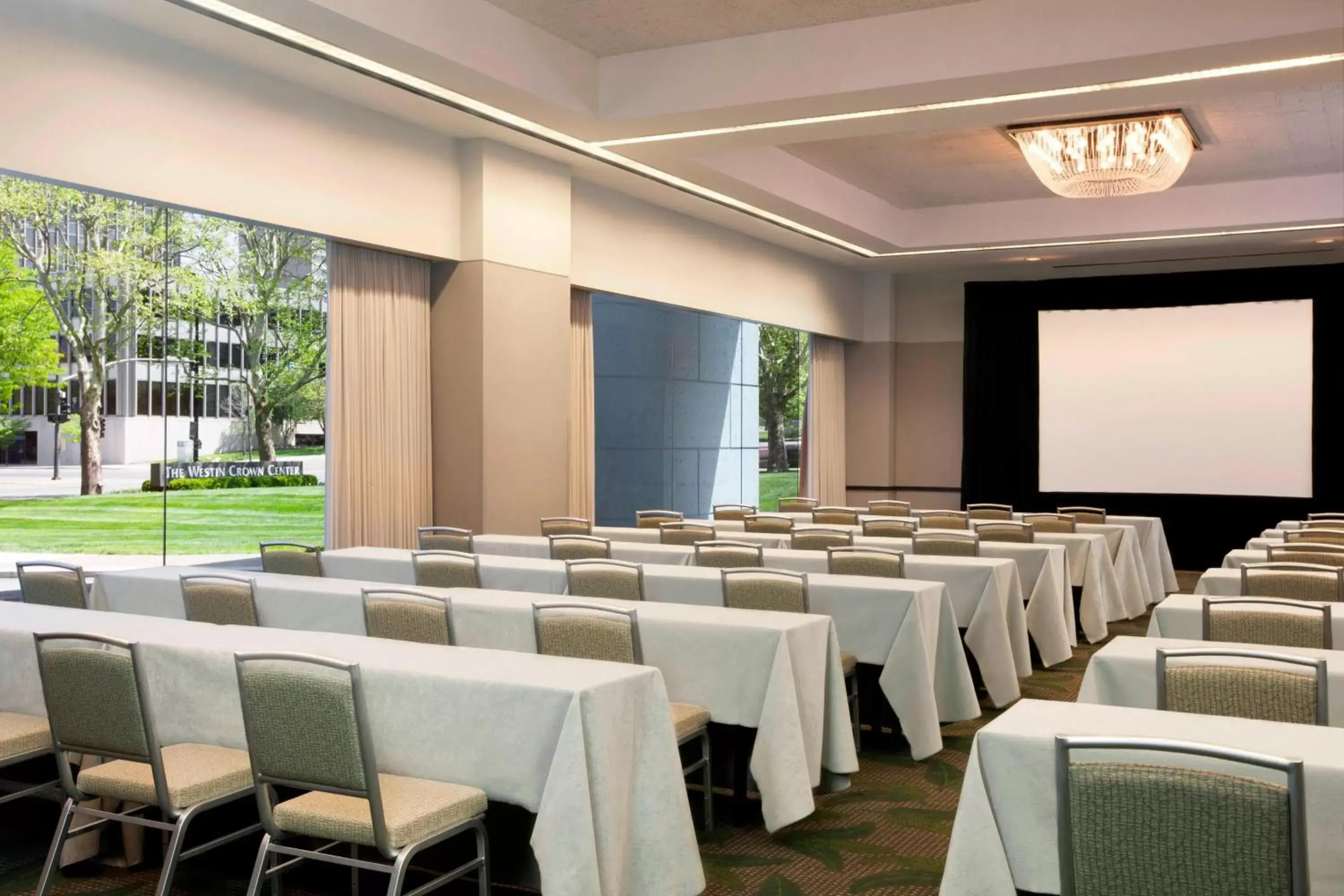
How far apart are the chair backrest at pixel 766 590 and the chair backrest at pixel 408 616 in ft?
4.68

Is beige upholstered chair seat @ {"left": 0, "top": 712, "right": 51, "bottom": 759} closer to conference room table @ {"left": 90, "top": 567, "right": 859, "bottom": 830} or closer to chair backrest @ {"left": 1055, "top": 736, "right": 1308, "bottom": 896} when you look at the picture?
conference room table @ {"left": 90, "top": 567, "right": 859, "bottom": 830}

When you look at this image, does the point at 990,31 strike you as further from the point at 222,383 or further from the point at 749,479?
the point at 749,479

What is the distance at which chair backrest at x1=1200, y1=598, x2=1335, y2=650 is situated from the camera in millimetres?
4656

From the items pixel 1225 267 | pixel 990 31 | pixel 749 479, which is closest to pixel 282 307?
pixel 990 31

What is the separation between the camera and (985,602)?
655 cm

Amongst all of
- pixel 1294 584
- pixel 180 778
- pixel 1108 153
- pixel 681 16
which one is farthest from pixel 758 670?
pixel 1108 153

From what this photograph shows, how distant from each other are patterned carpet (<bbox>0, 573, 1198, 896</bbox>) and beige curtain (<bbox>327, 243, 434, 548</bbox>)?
465 cm

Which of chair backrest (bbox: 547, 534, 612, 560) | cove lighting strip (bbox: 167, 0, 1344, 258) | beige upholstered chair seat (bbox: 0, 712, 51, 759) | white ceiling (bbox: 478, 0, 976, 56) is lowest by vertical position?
beige upholstered chair seat (bbox: 0, 712, 51, 759)

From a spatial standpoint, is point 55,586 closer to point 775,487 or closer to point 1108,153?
point 1108,153

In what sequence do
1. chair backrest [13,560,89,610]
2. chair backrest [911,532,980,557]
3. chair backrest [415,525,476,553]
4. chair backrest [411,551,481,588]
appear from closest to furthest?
chair backrest [13,560,89,610], chair backrest [411,551,481,588], chair backrest [911,532,980,557], chair backrest [415,525,476,553]

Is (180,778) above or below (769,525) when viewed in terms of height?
below

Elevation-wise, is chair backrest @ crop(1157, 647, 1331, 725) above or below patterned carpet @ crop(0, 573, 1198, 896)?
above

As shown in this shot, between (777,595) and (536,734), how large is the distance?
2.41 meters

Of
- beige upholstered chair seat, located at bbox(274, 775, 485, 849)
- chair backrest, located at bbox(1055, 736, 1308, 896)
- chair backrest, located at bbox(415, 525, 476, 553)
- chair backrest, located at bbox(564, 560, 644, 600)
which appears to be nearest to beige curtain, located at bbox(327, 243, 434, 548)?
chair backrest, located at bbox(415, 525, 476, 553)
